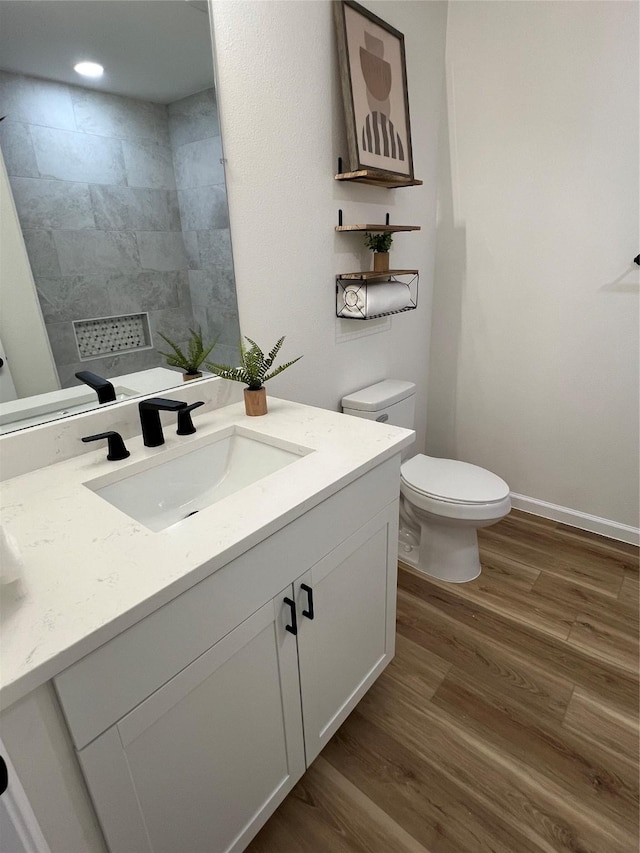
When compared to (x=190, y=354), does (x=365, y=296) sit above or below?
above

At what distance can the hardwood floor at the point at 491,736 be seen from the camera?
1.14m

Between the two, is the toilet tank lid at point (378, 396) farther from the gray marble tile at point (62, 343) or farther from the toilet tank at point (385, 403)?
the gray marble tile at point (62, 343)

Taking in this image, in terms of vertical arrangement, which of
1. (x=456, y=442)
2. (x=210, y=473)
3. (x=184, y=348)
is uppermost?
(x=184, y=348)

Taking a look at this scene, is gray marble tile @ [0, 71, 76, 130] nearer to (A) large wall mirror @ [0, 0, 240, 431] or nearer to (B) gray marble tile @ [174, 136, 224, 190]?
(A) large wall mirror @ [0, 0, 240, 431]

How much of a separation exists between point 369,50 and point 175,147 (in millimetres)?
929

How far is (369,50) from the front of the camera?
1609 millimetres

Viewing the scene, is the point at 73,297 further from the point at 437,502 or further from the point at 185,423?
the point at 437,502

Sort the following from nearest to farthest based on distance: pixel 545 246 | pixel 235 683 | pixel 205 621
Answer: pixel 205 621
pixel 235 683
pixel 545 246

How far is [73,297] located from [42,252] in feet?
0.36

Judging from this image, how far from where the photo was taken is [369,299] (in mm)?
1722

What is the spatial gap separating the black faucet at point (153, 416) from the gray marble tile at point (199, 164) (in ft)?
1.94

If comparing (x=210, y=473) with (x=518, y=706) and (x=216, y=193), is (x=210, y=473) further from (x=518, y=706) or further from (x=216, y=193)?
(x=518, y=706)

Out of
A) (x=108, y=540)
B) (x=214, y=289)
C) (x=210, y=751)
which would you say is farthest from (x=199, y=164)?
(x=210, y=751)

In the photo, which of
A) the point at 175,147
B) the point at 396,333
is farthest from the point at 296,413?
the point at 396,333
